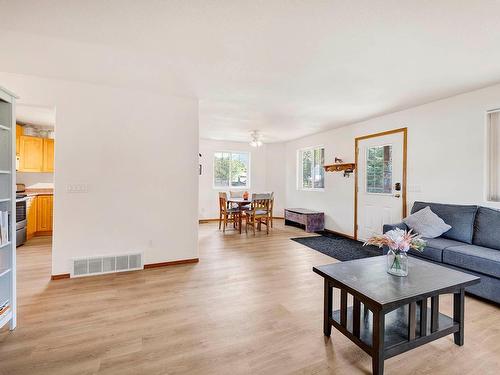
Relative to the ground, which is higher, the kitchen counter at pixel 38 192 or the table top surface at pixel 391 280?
the kitchen counter at pixel 38 192

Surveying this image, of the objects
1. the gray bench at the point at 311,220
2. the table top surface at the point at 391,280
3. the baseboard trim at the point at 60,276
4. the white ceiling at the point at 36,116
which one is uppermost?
the white ceiling at the point at 36,116

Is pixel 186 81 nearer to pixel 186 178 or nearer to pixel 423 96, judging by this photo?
pixel 186 178

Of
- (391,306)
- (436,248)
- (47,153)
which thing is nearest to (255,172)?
(47,153)

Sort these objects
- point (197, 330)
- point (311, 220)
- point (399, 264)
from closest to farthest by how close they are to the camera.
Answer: point (399, 264)
point (197, 330)
point (311, 220)

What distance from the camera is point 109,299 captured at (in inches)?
102

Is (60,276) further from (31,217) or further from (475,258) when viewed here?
(475,258)

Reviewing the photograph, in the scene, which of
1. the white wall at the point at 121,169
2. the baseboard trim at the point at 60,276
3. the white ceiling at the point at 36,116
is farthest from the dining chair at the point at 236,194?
the baseboard trim at the point at 60,276

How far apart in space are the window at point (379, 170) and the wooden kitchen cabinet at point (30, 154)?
22.9 feet

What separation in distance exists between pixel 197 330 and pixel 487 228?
11.4 ft

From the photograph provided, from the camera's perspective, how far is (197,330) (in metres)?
2.06

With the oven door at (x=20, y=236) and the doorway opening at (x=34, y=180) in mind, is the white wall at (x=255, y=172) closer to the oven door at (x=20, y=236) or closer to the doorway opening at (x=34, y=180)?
the doorway opening at (x=34, y=180)

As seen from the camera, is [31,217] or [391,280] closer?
[391,280]

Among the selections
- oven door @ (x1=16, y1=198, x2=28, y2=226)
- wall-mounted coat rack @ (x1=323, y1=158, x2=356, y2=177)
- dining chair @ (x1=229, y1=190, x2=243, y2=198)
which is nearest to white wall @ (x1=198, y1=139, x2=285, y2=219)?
dining chair @ (x1=229, y1=190, x2=243, y2=198)

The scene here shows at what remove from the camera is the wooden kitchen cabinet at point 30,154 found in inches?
202
